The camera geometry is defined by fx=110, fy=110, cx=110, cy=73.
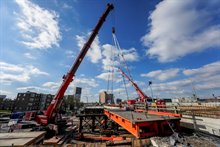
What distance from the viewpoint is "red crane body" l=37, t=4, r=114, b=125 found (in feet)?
52.9

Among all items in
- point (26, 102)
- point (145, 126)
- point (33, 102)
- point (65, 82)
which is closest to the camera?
point (145, 126)

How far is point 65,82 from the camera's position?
54.1ft

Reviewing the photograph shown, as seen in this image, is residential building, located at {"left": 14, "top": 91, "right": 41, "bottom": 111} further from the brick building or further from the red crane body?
the red crane body

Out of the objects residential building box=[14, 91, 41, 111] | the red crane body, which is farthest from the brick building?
the red crane body

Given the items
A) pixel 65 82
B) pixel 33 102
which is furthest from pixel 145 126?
pixel 33 102

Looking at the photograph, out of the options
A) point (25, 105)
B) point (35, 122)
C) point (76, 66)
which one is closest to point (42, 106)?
point (25, 105)

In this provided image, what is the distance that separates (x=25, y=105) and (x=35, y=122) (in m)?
74.3

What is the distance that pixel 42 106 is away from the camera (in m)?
84.4

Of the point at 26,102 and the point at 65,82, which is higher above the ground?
the point at 65,82

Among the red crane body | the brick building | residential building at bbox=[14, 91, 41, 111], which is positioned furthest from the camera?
residential building at bbox=[14, 91, 41, 111]

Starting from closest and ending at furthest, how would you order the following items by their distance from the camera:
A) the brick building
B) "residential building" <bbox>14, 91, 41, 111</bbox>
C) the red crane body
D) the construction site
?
the construction site < the red crane body < the brick building < "residential building" <bbox>14, 91, 41, 111</bbox>

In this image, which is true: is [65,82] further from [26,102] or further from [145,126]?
[26,102]

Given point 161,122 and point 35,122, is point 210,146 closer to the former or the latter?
point 161,122

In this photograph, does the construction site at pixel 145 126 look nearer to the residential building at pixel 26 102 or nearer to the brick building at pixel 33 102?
the brick building at pixel 33 102
